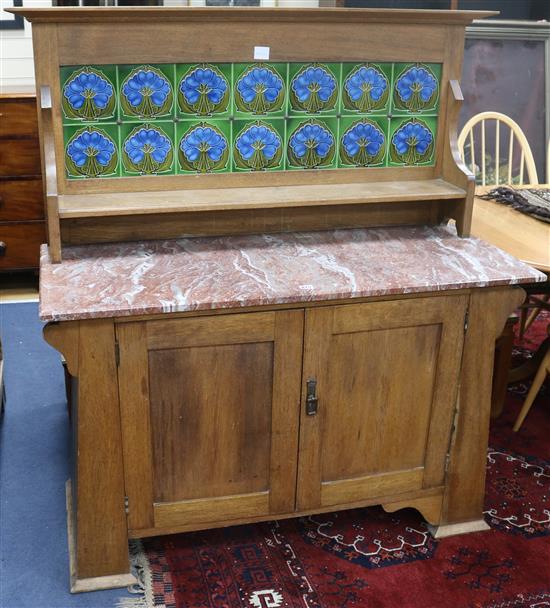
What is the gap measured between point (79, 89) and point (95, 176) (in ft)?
0.76

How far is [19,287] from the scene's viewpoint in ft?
13.7

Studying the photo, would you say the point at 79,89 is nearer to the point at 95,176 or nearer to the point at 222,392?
the point at 95,176

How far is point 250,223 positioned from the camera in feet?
7.54

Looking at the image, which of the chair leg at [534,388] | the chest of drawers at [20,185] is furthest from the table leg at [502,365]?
the chest of drawers at [20,185]

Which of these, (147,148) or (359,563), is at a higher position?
(147,148)

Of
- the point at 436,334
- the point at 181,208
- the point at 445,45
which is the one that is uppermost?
the point at 445,45

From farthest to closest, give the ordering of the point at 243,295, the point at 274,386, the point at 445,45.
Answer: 1. the point at 445,45
2. the point at 274,386
3. the point at 243,295

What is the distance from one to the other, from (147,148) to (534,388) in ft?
5.49

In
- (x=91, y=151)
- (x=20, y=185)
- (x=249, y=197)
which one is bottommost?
(x=20, y=185)

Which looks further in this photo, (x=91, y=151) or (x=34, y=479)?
(x=34, y=479)

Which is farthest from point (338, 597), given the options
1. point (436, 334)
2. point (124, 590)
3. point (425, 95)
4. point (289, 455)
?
point (425, 95)

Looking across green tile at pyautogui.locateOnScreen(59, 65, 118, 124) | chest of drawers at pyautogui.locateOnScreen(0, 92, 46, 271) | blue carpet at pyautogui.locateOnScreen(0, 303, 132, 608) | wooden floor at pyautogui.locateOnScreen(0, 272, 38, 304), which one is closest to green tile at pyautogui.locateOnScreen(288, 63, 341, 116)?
green tile at pyautogui.locateOnScreen(59, 65, 118, 124)

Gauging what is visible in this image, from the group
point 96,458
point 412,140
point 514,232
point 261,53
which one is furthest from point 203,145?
point 514,232

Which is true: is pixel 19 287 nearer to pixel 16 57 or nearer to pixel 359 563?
pixel 16 57
